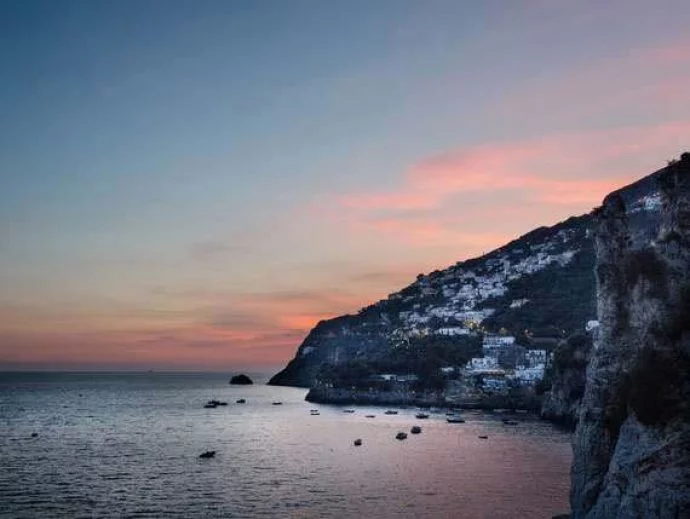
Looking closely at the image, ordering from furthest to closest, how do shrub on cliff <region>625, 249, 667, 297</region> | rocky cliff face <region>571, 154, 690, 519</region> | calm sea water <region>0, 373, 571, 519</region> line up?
calm sea water <region>0, 373, 571, 519</region>, shrub on cliff <region>625, 249, 667, 297</region>, rocky cliff face <region>571, 154, 690, 519</region>

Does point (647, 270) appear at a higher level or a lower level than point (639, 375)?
higher

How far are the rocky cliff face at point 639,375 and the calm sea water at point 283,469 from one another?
1345 centimetres

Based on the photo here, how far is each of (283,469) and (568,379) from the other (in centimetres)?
6958

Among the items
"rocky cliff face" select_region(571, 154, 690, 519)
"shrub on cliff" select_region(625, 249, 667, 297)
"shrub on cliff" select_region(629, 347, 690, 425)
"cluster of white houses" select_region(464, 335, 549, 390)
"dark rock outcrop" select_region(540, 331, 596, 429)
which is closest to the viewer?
"rocky cliff face" select_region(571, 154, 690, 519)

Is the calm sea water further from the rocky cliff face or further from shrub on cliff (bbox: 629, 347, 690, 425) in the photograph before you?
shrub on cliff (bbox: 629, 347, 690, 425)

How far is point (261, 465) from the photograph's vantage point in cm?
7625

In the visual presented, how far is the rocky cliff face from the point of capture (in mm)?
30969

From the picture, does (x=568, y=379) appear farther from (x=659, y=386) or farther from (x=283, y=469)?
(x=659, y=386)

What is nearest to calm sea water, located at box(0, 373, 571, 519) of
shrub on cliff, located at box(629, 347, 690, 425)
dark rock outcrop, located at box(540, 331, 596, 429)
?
dark rock outcrop, located at box(540, 331, 596, 429)

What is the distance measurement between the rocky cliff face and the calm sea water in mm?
13448

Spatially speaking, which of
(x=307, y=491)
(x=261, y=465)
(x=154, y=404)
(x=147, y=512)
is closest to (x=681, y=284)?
(x=307, y=491)

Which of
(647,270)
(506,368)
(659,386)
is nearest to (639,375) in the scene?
(659,386)

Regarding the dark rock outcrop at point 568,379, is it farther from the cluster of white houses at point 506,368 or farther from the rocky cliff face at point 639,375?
the rocky cliff face at point 639,375

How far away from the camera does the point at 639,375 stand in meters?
34.8
